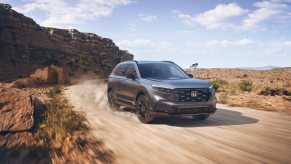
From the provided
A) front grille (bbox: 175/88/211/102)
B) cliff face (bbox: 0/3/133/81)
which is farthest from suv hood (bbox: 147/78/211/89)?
cliff face (bbox: 0/3/133/81)

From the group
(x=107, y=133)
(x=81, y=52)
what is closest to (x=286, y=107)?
(x=107, y=133)

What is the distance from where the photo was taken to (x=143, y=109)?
10.1 metres

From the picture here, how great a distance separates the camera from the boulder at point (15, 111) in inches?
317

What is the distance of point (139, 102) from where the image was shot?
10367 mm

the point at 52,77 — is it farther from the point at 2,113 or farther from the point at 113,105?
the point at 2,113

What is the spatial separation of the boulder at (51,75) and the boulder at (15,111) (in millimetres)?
20964

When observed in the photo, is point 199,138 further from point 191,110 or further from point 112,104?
point 112,104

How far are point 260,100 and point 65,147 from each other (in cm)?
1112

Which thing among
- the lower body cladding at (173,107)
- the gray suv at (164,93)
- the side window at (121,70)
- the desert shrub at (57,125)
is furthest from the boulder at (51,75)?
the lower body cladding at (173,107)

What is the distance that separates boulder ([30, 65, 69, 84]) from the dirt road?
763 inches

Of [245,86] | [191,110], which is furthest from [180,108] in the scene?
[245,86]

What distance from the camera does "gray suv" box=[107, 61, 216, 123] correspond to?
938 cm

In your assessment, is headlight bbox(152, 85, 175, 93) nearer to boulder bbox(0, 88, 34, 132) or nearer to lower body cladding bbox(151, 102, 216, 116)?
lower body cladding bbox(151, 102, 216, 116)

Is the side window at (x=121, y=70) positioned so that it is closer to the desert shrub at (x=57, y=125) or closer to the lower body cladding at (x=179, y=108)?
the desert shrub at (x=57, y=125)
